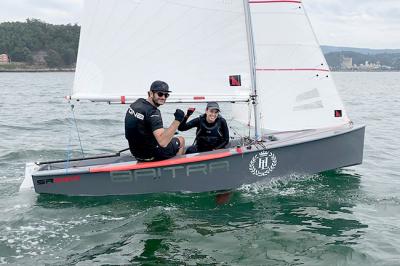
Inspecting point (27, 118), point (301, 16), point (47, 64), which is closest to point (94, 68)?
point (301, 16)

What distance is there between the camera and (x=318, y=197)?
6.51 meters

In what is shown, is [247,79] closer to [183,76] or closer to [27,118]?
[183,76]

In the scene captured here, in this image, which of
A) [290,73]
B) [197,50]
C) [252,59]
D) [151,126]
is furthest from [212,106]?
[290,73]

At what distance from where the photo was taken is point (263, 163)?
6.53 meters

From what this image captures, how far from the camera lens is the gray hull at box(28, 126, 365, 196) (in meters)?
6.16

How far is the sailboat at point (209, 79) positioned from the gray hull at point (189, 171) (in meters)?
0.01

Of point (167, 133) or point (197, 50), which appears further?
point (197, 50)

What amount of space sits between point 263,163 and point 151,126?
1716mm

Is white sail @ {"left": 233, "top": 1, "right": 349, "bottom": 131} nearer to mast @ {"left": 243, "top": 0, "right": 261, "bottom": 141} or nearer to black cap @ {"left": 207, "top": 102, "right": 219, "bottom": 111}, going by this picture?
mast @ {"left": 243, "top": 0, "right": 261, "bottom": 141}

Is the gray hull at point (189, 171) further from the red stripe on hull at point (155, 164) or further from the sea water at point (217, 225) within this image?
the sea water at point (217, 225)

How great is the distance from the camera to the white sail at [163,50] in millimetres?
6402

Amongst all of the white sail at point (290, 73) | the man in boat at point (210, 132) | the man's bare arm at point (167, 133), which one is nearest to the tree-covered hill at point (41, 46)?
the white sail at point (290, 73)

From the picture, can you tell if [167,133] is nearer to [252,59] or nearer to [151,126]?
[151,126]

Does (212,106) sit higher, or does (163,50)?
(163,50)
